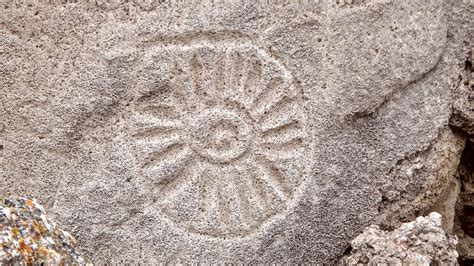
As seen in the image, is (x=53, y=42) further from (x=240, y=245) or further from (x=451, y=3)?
(x=451, y=3)

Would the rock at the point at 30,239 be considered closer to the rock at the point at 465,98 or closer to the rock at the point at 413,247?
the rock at the point at 413,247

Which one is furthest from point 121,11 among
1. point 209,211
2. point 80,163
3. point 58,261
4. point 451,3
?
point 451,3

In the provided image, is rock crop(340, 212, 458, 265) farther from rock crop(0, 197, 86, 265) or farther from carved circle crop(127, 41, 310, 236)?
rock crop(0, 197, 86, 265)

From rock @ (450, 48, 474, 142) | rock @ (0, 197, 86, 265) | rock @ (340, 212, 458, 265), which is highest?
rock @ (0, 197, 86, 265)

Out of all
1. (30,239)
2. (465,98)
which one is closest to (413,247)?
(465,98)

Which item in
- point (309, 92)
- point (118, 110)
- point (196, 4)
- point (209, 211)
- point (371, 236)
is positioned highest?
point (196, 4)

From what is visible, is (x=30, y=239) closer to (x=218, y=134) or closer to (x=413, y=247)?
(x=218, y=134)

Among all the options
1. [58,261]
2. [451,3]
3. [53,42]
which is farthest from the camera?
[451,3]

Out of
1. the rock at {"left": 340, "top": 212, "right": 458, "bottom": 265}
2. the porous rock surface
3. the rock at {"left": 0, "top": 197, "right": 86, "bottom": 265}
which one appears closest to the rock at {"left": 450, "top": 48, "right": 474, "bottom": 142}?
the porous rock surface
